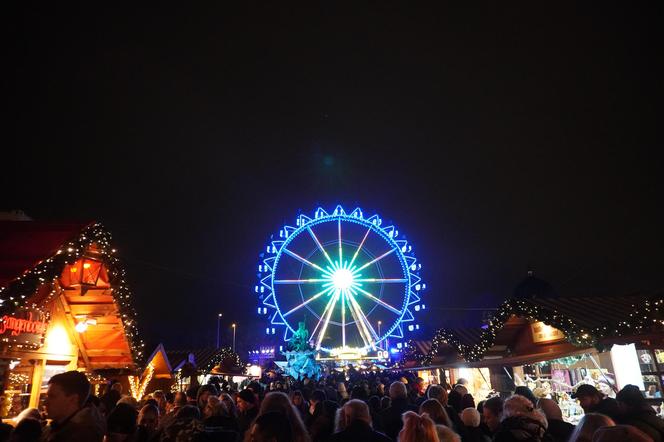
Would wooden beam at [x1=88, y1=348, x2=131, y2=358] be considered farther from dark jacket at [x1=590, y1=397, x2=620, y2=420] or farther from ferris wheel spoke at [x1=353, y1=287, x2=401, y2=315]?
ferris wheel spoke at [x1=353, y1=287, x2=401, y2=315]

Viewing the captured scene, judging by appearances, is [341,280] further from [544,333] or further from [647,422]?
[647,422]

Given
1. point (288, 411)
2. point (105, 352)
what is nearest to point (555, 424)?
point (288, 411)

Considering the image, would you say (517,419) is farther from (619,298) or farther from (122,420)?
(619,298)

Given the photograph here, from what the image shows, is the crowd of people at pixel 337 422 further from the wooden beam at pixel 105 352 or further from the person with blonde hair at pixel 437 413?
the wooden beam at pixel 105 352

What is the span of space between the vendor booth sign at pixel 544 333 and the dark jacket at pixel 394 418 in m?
6.10

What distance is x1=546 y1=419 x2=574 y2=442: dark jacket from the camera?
14.7 feet

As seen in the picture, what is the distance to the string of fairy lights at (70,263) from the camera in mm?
6055

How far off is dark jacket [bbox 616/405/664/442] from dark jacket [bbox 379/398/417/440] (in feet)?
8.67

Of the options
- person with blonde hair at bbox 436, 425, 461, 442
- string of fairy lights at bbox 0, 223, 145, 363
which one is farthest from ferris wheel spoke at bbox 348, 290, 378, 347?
person with blonde hair at bbox 436, 425, 461, 442

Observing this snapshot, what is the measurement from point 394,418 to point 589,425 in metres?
3.23

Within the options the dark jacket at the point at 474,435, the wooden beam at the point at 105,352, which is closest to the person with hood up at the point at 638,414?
the dark jacket at the point at 474,435

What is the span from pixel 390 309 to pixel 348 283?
3.45 metres

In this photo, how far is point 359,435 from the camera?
3.86 metres

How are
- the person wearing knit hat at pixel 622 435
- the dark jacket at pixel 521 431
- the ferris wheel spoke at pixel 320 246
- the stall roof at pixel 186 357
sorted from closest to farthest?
the person wearing knit hat at pixel 622 435 → the dark jacket at pixel 521 431 → the stall roof at pixel 186 357 → the ferris wheel spoke at pixel 320 246
